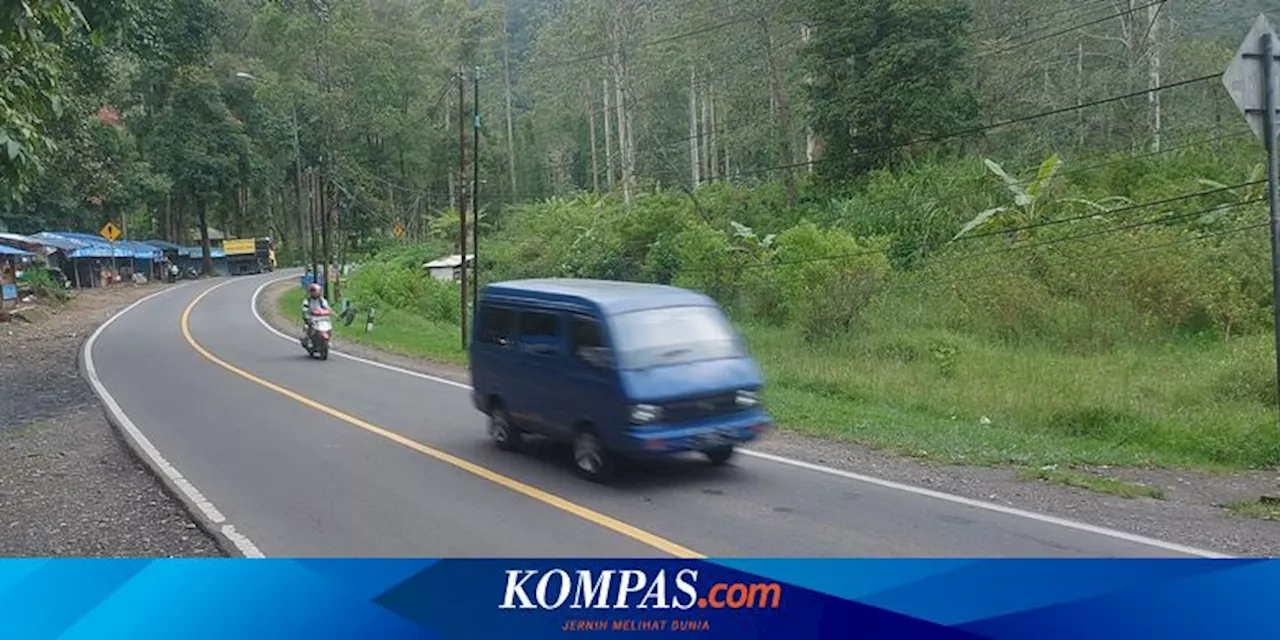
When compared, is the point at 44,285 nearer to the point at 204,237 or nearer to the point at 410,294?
the point at 410,294

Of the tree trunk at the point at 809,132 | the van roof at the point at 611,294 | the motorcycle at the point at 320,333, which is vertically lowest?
the motorcycle at the point at 320,333

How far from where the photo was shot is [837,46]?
113 feet

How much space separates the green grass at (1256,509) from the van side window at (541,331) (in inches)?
253

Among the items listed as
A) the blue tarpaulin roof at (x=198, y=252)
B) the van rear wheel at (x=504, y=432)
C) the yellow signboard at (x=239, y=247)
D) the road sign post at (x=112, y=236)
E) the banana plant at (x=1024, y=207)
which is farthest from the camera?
the yellow signboard at (x=239, y=247)

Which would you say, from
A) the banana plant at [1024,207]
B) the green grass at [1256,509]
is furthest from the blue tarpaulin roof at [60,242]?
the green grass at [1256,509]

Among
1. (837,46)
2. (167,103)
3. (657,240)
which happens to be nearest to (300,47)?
(167,103)

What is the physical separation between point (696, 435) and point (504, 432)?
2880mm

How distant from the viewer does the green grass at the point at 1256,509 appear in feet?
27.8

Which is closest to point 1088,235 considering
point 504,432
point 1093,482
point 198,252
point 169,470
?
point 1093,482

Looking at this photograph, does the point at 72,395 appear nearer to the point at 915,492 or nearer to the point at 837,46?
the point at 915,492

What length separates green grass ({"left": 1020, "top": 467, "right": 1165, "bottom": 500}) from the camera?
30.4 feet

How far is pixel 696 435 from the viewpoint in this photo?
920cm

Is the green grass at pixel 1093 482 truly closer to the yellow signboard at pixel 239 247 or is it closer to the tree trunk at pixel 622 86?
the tree trunk at pixel 622 86

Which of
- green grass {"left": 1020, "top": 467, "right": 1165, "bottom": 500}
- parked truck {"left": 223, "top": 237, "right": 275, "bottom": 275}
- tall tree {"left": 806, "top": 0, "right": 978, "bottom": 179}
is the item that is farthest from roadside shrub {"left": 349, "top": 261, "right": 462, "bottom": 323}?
parked truck {"left": 223, "top": 237, "right": 275, "bottom": 275}
